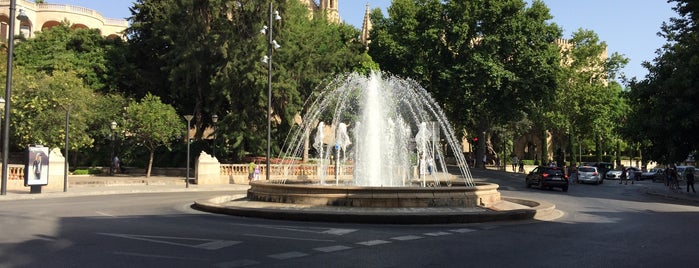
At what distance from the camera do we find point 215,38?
3734 cm

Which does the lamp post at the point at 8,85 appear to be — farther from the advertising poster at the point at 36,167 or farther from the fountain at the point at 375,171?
the fountain at the point at 375,171

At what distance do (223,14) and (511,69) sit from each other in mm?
25739

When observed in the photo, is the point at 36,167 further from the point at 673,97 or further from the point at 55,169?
the point at 673,97

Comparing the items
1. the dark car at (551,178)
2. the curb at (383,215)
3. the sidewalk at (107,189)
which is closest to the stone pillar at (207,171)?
the sidewalk at (107,189)

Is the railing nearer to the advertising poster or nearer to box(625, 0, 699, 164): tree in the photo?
the advertising poster

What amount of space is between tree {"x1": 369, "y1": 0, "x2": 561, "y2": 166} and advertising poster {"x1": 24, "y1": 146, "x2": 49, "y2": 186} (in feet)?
107

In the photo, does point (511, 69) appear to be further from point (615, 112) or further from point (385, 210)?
point (385, 210)

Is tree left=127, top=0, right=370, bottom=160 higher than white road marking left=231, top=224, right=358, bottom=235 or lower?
higher

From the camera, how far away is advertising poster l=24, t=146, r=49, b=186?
22422 millimetres

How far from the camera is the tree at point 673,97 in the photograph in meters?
29.1

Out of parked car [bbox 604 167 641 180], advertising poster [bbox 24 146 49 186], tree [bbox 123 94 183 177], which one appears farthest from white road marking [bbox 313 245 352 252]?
parked car [bbox 604 167 641 180]

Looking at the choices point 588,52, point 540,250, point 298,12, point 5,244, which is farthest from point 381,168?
point 588,52

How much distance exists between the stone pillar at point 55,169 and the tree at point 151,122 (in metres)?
8.67

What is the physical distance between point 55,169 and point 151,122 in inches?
359
